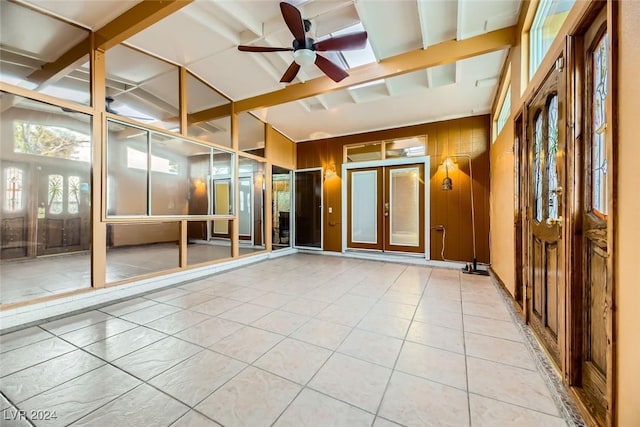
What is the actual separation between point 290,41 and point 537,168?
3.41 meters

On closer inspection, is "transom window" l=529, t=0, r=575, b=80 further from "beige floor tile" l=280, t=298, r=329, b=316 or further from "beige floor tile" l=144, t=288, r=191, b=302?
"beige floor tile" l=144, t=288, r=191, b=302

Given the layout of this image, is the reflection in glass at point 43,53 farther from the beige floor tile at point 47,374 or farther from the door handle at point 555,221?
the door handle at point 555,221

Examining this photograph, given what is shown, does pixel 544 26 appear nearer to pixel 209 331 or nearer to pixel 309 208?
pixel 209 331

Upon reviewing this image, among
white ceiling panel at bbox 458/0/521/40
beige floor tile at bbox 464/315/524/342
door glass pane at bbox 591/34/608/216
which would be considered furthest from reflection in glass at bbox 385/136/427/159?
door glass pane at bbox 591/34/608/216

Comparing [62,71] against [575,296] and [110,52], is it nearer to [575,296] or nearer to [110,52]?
[110,52]

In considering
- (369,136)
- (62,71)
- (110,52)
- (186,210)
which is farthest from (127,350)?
(369,136)

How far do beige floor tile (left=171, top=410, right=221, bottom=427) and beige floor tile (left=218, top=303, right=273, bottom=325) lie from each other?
45.8 inches

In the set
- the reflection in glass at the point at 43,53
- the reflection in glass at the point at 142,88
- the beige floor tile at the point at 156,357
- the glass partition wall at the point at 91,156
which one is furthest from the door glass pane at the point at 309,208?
the beige floor tile at the point at 156,357

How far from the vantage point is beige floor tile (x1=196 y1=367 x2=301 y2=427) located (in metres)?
1.35

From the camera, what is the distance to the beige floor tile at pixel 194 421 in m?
1.31

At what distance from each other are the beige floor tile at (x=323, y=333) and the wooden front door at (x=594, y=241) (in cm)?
158

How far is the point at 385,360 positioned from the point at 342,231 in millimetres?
4508

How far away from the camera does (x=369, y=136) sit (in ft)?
19.7

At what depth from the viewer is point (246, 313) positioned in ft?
9.13
